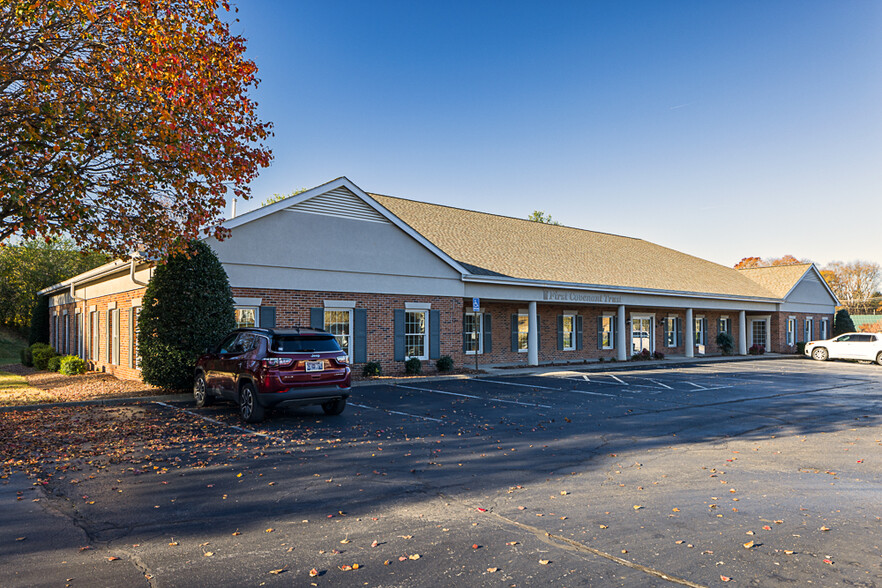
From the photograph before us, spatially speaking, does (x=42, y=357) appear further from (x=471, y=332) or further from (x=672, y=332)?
(x=672, y=332)

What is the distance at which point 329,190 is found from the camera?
18.8 meters

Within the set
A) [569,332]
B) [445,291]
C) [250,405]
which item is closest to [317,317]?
[445,291]

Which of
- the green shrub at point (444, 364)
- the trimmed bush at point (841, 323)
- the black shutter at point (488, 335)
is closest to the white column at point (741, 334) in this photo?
the trimmed bush at point (841, 323)

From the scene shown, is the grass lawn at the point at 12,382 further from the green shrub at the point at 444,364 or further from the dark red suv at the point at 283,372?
the green shrub at the point at 444,364

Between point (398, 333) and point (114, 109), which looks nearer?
point (114, 109)

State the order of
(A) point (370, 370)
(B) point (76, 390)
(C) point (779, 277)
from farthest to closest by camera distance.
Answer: (C) point (779, 277), (A) point (370, 370), (B) point (76, 390)

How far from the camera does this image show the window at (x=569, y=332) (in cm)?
2744

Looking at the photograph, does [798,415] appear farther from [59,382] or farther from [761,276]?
[761,276]

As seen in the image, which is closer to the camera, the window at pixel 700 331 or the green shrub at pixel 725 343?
the window at pixel 700 331

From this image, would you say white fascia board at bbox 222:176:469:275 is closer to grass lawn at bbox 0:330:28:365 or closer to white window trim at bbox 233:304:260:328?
white window trim at bbox 233:304:260:328

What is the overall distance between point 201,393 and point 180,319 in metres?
2.74

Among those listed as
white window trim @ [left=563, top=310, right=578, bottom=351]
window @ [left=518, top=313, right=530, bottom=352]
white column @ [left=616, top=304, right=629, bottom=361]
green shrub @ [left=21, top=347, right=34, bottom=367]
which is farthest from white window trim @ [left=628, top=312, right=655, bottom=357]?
green shrub @ [left=21, top=347, right=34, bottom=367]

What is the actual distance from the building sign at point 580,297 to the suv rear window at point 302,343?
1498 centimetres

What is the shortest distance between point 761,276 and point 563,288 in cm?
2406
